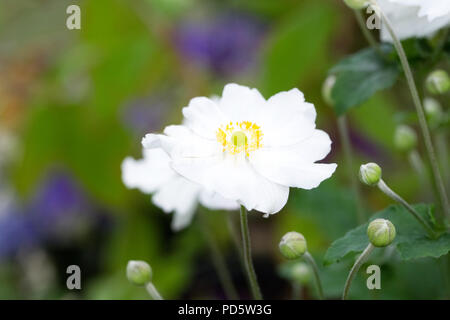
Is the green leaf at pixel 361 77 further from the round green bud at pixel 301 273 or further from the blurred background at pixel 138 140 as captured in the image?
the blurred background at pixel 138 140

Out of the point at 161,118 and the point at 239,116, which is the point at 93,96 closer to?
the point at 161,118

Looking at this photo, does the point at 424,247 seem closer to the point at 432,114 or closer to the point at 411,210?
the point at 411,210

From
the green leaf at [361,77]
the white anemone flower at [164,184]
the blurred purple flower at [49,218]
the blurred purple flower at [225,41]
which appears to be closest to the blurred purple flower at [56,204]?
the blurred purple flower at [49,218]

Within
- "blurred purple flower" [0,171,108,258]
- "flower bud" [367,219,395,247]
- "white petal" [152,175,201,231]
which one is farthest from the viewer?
"blurred purple flower" [0,171,108,258]

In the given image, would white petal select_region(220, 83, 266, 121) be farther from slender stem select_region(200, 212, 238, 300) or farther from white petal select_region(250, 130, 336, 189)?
slender stem select_region(200, 212, 238, 300)

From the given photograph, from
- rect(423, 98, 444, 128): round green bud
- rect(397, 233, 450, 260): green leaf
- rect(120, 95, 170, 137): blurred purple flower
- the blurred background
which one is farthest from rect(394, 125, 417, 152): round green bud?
rect(120, 95, 170, 137): blurred purple flower
